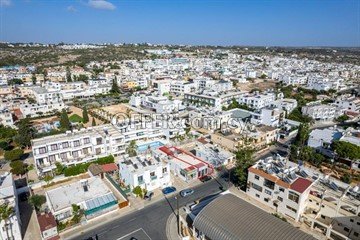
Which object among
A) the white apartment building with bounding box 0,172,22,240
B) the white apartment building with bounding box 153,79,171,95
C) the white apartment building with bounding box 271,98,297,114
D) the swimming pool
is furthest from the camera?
A: the white apartment building with bounding box 153,79,171,95

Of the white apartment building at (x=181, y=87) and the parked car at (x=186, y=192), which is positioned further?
the white apartment building at (x=181, y=87)

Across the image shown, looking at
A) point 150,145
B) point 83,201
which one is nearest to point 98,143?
point 150,145

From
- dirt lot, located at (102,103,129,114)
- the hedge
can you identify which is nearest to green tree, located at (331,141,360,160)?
the hedge

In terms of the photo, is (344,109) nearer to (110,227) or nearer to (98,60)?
(110,227)

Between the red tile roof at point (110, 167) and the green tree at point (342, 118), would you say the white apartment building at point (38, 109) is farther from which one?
the green tree at point (342, 118)

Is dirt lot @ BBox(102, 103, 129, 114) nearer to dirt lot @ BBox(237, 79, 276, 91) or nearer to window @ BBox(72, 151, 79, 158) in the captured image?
window @ BBox(72, 151, 79, 158)

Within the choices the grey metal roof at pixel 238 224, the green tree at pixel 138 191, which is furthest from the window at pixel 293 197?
the green tree at pixel 138 191
